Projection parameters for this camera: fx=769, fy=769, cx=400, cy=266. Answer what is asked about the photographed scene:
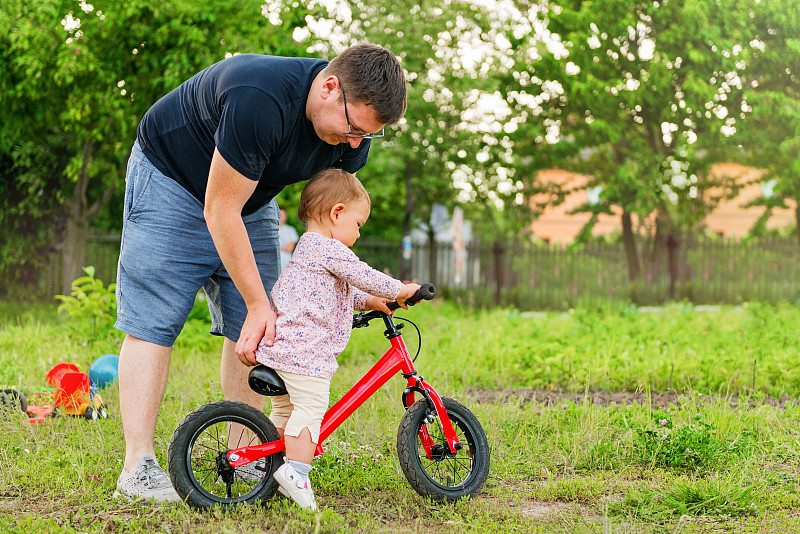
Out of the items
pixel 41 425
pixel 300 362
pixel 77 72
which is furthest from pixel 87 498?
pixel 77 72

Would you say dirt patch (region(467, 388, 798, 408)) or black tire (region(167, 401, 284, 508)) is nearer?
black tire (region(167, 401, 284, 508))

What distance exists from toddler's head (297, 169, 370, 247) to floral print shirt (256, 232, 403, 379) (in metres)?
0.06

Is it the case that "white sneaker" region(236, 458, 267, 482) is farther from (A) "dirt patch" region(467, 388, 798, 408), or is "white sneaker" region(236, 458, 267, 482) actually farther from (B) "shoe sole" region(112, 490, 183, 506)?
(A) "dirt patch" region(467, 388, 798, 408)

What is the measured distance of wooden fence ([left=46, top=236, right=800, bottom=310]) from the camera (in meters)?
14.7

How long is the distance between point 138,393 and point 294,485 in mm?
668

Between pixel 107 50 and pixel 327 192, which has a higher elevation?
pixel 107 50

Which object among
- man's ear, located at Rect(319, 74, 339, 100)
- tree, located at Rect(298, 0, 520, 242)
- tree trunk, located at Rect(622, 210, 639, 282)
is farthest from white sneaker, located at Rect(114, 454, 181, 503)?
tree trunk, located at Rect(622, 210, 639, 282)

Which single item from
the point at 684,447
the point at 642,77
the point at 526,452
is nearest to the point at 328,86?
the point at 526,452

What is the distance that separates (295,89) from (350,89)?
0.63 feet

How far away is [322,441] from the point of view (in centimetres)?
288

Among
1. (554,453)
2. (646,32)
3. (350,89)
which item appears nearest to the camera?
(350,89)

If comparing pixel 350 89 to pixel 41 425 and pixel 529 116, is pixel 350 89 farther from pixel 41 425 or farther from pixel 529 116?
pixel 529 116

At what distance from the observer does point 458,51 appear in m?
15.8

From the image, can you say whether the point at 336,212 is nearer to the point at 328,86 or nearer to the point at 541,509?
the point at 328,86
